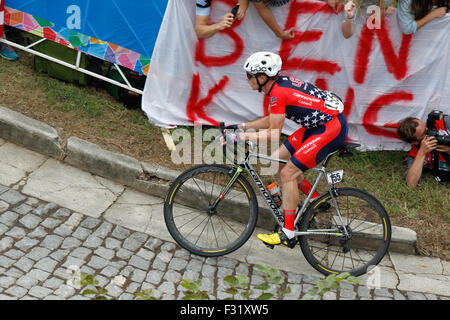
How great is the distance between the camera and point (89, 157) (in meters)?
6.02

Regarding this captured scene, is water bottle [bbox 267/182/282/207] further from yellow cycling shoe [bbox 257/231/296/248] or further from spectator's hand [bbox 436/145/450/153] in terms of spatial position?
spectator's hand [bbox 436/145/450/153]

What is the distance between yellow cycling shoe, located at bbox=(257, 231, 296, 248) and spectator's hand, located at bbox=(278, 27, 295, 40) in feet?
7.90

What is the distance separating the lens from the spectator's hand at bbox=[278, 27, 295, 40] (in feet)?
20.8

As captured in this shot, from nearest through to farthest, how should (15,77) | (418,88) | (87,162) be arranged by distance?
(87,162)
(418,88)
(15,77)

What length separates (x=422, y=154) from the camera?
613 centimetres

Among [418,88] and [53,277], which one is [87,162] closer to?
[53,277]

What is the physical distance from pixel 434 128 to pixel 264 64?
2457 mm

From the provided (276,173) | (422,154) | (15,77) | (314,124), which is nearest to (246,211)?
(276,173)

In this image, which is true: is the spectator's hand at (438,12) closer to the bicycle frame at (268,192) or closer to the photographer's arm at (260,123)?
the bicycle frame at (268,192)

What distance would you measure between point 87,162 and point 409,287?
3508mm

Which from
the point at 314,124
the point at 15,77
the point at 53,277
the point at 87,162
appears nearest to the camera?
the point at 53,277

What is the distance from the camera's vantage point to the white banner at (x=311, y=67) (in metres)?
6.32

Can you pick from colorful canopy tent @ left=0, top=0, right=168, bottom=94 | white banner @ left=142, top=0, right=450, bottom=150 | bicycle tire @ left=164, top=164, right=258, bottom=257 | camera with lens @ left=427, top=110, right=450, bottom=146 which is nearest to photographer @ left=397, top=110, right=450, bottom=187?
camera with lens @ left=427, top=110, right=450, bottom=146

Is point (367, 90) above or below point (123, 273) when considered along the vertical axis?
above
